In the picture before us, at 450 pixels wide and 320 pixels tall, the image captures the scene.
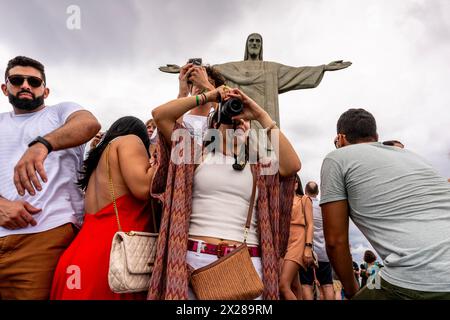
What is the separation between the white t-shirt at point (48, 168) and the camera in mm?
1591

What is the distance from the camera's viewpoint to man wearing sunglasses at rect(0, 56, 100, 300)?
4.94ft

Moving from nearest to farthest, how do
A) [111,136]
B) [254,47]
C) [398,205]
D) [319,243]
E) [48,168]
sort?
1. [398,205]
2. [48,168]
3. [111,136]
4. [319,243]
5. [254,47]

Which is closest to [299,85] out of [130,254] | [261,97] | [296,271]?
[261,97]

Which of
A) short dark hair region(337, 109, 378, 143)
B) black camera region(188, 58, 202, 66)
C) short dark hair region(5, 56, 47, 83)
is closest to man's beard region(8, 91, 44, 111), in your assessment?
short dark hair region(5, 56, 47, 83)

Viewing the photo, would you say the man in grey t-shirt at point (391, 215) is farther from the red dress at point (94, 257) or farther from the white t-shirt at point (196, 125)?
the red dress at point (94, 257)

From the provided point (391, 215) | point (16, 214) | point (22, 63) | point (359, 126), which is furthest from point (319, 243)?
point (22, 63)

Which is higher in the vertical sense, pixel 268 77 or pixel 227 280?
pixel 268 77

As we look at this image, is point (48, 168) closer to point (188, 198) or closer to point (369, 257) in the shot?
point (188, 198)

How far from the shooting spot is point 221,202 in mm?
1479

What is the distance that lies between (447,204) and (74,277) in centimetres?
152

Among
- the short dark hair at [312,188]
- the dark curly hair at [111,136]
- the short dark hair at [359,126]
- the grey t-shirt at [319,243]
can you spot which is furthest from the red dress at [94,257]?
the short dark hair at [312,188]

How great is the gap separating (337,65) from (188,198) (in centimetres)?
650

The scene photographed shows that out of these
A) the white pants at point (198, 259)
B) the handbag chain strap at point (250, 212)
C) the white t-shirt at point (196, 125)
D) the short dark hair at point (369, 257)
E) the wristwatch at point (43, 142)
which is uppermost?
the white t-shirt at point (196, 125)

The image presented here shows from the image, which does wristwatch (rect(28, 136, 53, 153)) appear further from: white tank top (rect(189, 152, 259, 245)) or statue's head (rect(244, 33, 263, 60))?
statue's head (rect(244, 33, 263, 60))
